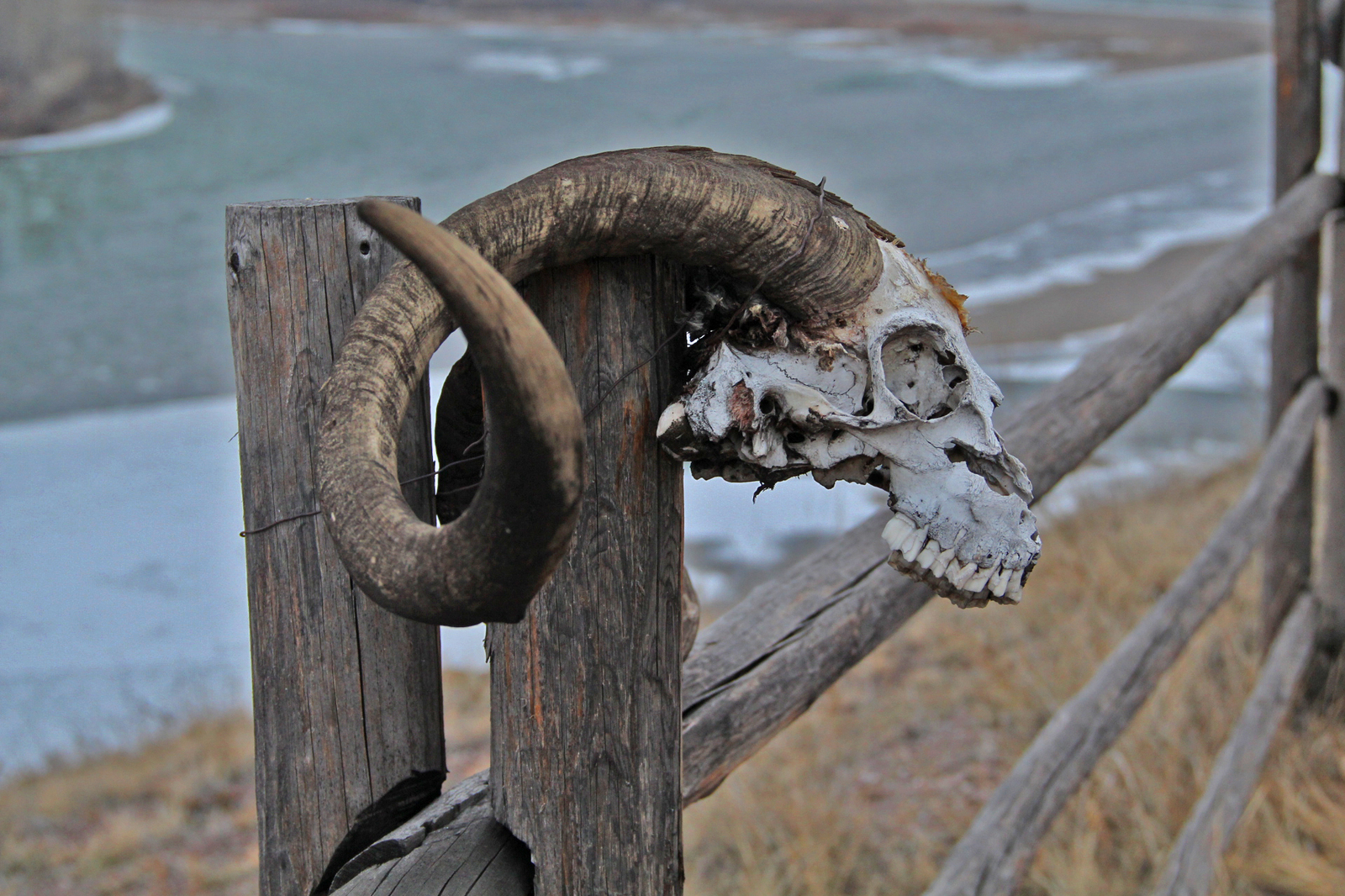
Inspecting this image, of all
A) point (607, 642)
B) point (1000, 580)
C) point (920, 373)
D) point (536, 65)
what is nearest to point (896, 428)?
point (920, 373)

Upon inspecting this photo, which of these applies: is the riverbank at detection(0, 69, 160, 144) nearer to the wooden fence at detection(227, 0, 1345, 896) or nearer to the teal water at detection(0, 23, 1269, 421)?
the teal water at detection(0, 23, 1269, 421)

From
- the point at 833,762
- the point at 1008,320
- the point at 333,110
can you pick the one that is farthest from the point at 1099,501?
the point at 333,110

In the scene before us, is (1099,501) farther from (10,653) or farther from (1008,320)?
(1008,320)

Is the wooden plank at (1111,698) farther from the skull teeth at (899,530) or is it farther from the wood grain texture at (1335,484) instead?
the skull teeth at (899,530)

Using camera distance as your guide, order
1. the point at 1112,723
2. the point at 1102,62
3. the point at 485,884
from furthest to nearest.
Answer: the point at 1102,62 → the point at 1112,723 → the point at 485,884

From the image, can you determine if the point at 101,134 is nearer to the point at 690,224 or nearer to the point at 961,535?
the point at 690,224

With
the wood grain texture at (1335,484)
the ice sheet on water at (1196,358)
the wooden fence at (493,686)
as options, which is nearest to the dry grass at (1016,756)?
the wood grain texture at (1335,484)

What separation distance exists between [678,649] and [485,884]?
0.29 m

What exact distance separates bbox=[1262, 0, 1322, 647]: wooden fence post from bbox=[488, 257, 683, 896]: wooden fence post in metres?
2.69

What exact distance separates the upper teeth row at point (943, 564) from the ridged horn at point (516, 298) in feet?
0.68

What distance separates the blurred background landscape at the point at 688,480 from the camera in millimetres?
3025

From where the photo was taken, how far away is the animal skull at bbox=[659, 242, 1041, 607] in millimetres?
841

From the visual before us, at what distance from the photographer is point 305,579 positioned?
954 millimetres

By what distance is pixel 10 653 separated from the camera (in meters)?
5.67
